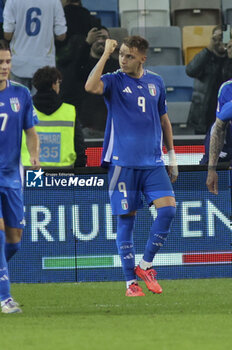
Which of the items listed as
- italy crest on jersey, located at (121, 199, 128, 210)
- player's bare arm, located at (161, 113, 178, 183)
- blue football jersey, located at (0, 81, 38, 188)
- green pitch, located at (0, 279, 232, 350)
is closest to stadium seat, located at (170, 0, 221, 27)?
green pitch, located at (0, 279, 232, 350)

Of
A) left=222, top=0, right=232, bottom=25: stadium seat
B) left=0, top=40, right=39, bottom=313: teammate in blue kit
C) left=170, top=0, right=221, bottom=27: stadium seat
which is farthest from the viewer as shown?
left=170, top=0, right=221, bottom=27: stadium seat

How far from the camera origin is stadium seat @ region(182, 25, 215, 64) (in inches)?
478

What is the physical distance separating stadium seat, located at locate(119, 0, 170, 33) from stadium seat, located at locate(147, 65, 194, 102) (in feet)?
1.93

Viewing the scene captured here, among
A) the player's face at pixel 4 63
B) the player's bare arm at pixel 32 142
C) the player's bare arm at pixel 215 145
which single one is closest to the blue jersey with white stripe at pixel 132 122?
the player's bare arm at pixel 215 145

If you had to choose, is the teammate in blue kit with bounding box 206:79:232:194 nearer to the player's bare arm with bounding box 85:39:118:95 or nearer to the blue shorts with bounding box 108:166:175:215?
the blue shorts with bounding box 108:166:175:215

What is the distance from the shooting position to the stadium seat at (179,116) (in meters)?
11.6

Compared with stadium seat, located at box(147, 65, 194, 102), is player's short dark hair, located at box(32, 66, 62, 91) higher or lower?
higher

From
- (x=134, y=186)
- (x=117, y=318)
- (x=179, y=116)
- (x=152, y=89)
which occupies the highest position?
(x=152, y=89)

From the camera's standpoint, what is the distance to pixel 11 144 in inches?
261

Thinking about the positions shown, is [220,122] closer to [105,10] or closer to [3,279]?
[3,279]

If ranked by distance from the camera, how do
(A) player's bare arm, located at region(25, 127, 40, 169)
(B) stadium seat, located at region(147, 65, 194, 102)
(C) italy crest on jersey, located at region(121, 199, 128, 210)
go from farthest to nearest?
(B) stadium seat, located at region(147, 65, 194, 102)
(C) italy crest on jersey, located at region(121, 199, 128, 210)
(A) player's bare arm, located at region(25, 127, 40, 169)

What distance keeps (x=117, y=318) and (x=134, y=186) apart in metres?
1.59

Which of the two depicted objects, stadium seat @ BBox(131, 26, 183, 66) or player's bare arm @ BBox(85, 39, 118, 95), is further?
stadium seat @ BBox(131, 26, 183, 66)

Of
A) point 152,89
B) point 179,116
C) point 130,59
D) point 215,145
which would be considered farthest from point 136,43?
point 179,116
